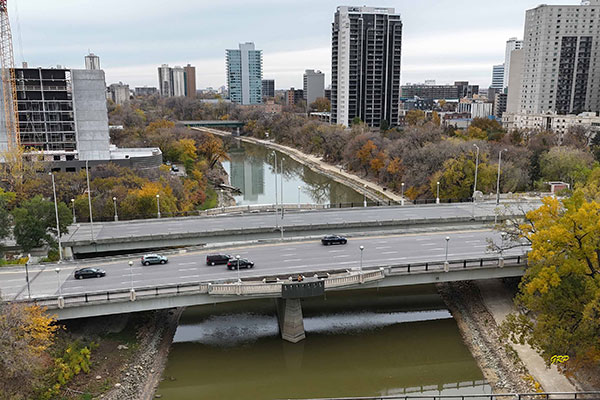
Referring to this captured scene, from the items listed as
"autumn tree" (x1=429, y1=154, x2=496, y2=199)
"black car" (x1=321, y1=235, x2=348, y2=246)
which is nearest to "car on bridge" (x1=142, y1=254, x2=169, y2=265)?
"black car" (x1=321, y1=235, x2=348, y2=246)

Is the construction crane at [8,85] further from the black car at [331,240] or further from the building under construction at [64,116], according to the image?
the black car at [331,240]

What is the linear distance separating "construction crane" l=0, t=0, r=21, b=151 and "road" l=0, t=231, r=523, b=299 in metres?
40.9

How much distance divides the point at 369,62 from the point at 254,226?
11178 cm

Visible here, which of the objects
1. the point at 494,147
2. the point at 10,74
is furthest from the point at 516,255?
the point at 10,74

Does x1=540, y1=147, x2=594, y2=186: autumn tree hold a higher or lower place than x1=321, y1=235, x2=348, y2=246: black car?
higher

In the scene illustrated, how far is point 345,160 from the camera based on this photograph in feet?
349

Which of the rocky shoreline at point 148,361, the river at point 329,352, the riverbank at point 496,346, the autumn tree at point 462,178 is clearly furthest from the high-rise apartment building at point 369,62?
the rocky shoreline at point 148,361

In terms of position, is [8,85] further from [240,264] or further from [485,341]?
[485,341]

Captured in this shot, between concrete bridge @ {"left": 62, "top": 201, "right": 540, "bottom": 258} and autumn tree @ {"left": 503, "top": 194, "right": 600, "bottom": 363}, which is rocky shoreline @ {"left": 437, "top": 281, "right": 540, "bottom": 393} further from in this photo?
concrete bridge @ {"left": 62, "top": 201, "right": 540, "bottom": 258}

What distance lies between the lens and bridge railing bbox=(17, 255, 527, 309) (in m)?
29.4

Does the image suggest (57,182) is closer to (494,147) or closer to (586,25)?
(494,147)

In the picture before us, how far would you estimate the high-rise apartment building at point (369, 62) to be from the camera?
474ft

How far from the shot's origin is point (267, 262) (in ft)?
118

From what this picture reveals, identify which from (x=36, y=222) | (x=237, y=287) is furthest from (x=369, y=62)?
(x=237, y=287)
